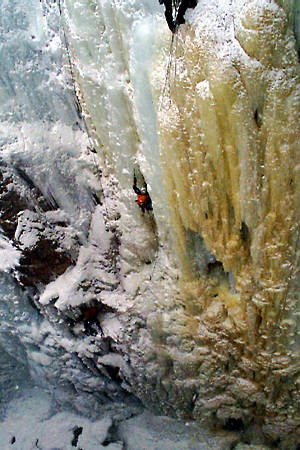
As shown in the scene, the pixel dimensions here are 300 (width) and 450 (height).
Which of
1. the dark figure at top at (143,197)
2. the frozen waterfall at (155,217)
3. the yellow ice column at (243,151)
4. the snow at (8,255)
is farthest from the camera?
the snow at (8,255)

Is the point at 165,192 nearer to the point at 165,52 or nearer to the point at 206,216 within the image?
the point at 206,216

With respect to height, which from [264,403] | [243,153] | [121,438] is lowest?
→ [121,438]

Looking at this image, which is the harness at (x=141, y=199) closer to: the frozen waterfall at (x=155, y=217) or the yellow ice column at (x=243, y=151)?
the frozen waterfall at (x=155, y=217)

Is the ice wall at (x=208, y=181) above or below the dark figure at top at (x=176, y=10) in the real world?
below

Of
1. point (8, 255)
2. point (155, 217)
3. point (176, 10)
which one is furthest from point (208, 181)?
point (8, 255)

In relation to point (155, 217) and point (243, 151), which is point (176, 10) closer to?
point (243, 151)

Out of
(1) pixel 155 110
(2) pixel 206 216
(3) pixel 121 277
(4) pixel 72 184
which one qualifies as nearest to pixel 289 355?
(2) pixel 206 216

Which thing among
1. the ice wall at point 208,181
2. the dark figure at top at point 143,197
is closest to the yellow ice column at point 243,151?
the ice wall at point 208,181

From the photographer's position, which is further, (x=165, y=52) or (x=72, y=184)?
(x=72, y=184)
